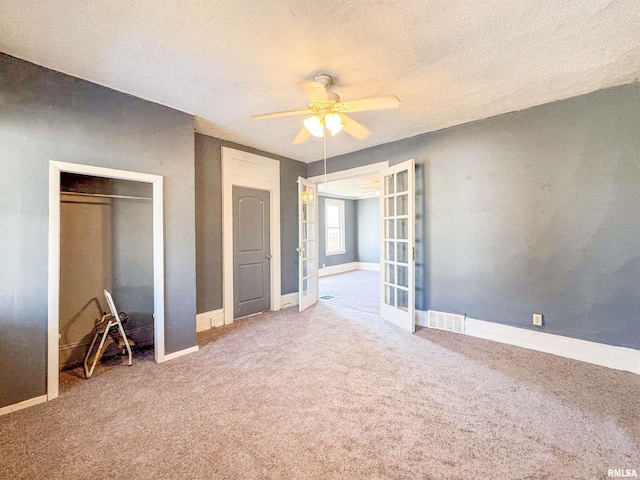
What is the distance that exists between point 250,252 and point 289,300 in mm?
1151

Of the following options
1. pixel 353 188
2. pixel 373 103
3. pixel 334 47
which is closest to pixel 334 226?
pixel 353 188

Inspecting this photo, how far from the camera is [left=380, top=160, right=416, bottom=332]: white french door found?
3482 millimetres

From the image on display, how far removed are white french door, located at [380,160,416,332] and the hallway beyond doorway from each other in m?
0.59

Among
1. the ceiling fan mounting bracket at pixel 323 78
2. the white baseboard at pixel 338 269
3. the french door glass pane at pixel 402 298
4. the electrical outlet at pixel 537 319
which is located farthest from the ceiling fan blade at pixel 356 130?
the white baseboard at pixel 338 269

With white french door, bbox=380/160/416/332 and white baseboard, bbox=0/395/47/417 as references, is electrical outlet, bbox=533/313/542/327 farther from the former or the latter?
white baseboard, bbox=0/395/47/417

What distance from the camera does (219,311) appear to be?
12.3 feet

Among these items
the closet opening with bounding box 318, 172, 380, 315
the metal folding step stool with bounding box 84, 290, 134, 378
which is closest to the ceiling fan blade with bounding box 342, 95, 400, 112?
the metal folding step stool with bounding box 84, 290, 134, 378

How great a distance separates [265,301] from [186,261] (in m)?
1.77

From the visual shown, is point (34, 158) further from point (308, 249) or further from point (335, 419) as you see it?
point (308, 249)

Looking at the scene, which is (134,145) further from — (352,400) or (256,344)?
(352,400)

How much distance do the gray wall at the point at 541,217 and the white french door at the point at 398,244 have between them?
26cm

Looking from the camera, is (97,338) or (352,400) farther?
(97,338)

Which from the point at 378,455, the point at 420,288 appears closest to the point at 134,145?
the point at 378,455

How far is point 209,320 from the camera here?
11.9ft
